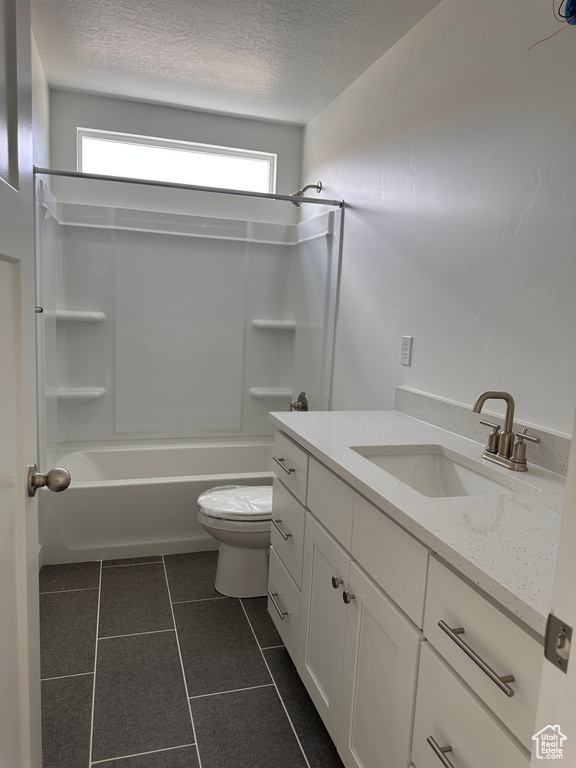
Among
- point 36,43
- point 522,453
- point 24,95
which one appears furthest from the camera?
point 36,43

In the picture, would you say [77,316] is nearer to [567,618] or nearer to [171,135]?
[171,135]

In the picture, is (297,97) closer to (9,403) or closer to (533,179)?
(533,179)

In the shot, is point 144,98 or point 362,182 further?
point 144,98

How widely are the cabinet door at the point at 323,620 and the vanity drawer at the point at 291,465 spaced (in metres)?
0.11

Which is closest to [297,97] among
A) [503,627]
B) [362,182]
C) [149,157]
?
[362,182]

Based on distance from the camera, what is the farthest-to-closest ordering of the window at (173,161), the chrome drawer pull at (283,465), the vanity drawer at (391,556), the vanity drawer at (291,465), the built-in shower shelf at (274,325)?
the built-in shower shelf at (274,325) < the window at (173,161) < the chrome drawer pull at (283,465) < the vanity drawer at (291,465) < the vanity drawer at (391,556)

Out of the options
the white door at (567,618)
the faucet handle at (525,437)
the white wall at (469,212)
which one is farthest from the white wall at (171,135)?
the white door at (567,618)

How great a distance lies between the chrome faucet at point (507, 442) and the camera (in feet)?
4.88

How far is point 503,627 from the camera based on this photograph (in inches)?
33.5

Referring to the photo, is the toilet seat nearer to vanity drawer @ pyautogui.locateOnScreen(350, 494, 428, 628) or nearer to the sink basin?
the sink basin

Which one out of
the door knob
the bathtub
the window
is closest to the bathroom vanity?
the door knob

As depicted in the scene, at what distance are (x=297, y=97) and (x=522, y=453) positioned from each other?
2.45 metres

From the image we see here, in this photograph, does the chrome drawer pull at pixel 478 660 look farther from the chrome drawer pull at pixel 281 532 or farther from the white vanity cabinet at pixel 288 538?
the chrome drawer pull at pixel 281 532

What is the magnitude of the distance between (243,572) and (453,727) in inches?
63.3
